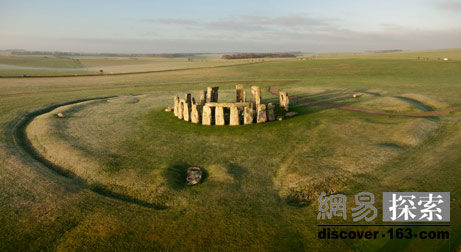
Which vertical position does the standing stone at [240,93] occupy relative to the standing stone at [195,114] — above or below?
above

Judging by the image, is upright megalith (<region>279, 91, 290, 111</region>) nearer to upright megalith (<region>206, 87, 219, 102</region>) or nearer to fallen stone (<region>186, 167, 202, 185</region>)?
upright megalith (<region>206, 87, 219, 102</region>)

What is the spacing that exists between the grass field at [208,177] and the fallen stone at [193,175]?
1.08 feet

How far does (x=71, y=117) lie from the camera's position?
19.7 m

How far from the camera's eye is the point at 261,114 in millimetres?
17469

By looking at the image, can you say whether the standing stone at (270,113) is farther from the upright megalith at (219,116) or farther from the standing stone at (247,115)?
the upright megalith at (219,116)

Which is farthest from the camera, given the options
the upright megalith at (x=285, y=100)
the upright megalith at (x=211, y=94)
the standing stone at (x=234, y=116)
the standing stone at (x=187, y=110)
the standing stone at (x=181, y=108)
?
the upright megalith at (x=211, y=94)

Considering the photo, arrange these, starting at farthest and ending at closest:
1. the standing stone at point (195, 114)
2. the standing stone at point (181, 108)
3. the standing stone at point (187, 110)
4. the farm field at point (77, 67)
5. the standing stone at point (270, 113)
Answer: the farm field at point (77, 67), the standing stone at point (181, 108), the standing stone at point (187, 110), the standing stone at point (195, 114), the standing stone at point (270, 113)

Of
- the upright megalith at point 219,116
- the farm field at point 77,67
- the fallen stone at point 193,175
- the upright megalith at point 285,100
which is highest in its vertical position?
the farm field at point 77,67

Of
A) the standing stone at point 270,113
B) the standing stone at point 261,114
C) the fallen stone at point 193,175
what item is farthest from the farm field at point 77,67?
the fallen stone at point 193,175

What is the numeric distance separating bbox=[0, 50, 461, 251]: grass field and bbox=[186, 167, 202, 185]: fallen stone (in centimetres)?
33

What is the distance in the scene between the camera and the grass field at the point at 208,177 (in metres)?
7.23

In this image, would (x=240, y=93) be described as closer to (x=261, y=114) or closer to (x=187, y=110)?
(x=261, y=114)

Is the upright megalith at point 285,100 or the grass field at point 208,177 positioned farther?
the upright megalith at point 285,100

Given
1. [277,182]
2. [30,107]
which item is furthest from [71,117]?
[277,182]
